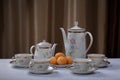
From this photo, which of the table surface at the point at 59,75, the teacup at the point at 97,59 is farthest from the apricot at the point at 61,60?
the teacup at the point at 97,59

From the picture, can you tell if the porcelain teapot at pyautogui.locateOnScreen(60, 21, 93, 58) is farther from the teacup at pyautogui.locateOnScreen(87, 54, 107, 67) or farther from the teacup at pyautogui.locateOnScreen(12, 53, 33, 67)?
the teacup at pyautogui.locateOnScreen(12, 53, 33, 67)

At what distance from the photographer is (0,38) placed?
2689 mm

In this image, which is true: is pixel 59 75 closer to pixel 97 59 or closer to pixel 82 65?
pixel 82 65

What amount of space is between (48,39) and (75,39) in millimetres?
948

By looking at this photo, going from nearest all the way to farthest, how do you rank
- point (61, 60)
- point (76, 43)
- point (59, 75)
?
point (59, 75) → point (61, 60) → point (76, 43)

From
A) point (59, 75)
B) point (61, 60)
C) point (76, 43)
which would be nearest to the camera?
point (59, 75)

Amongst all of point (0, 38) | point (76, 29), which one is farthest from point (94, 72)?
point (0, 38)

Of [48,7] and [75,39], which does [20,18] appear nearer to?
[48,7]

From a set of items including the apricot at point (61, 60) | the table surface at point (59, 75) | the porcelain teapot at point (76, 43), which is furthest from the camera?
the porcelain teapot at point (76, 43)

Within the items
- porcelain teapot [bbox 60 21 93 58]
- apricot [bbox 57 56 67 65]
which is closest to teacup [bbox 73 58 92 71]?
apricot [bbox 57 56 67 65]

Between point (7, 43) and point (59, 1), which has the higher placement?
point (59, 1)

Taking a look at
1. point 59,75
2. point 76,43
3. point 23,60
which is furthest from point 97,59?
point 23,60

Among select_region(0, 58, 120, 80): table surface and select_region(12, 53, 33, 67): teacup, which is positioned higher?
select_region(12, 53, 33, 67): teacup

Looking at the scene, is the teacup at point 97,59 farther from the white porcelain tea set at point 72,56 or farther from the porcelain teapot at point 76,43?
the porcelain teapot at point 76,43
